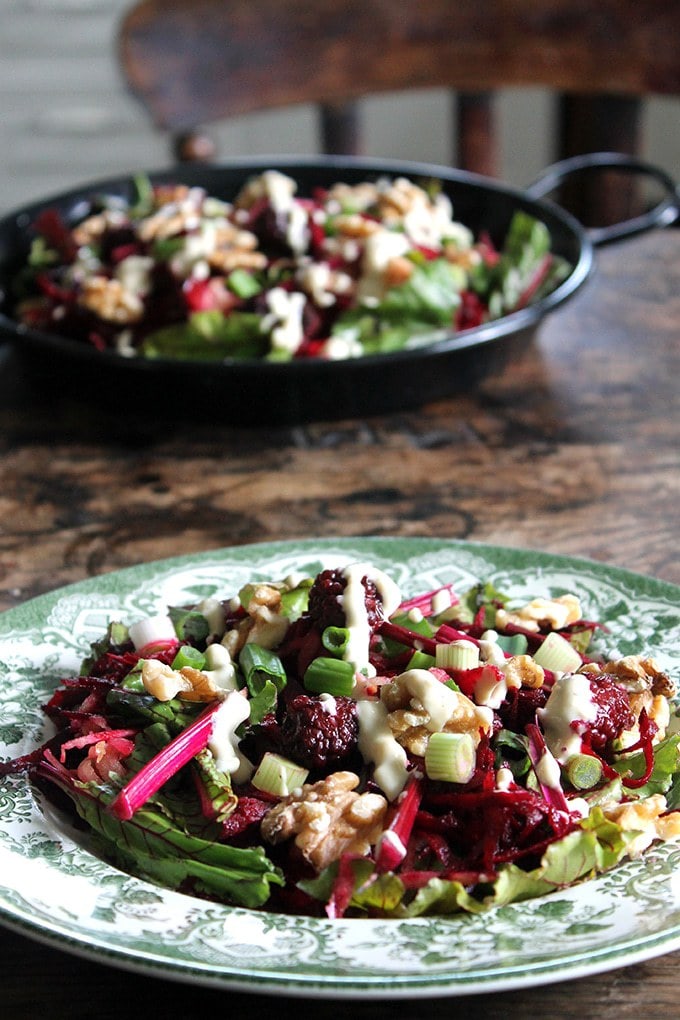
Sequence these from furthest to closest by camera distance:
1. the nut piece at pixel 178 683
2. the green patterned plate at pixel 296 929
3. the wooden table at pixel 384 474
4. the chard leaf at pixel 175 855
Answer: the wooden table at pixel 384 474 → the nut piece at pixel 178 683 → the chard leaf at pixel 175 855 → the green patterned plate at pixel 296 929

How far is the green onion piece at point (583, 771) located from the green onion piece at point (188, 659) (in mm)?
256

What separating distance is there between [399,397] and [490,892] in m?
0.84

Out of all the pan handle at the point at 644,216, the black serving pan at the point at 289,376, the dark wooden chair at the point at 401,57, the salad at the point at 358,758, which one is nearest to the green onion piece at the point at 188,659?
the salad at the point at 358,758

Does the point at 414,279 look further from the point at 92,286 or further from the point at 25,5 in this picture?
the point at 25,5

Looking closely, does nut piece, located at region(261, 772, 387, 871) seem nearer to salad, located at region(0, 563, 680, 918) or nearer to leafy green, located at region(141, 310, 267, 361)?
salad, located at region(0, 563, 680, 918)

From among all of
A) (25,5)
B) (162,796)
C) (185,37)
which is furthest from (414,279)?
(25,5)

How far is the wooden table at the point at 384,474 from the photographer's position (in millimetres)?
1390

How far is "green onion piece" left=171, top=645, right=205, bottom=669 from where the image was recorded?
930mm

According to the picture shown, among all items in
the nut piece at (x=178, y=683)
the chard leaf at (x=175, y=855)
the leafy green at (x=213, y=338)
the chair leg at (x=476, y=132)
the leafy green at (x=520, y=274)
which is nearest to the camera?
the chard leaf at (x=175, y=855)

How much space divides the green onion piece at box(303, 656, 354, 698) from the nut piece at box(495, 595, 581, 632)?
18 centimetres

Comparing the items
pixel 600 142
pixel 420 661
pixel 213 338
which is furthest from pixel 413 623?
pixel 600 142

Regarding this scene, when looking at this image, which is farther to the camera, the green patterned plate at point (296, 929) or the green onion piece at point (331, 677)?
the green onion piece at point (331, 677)

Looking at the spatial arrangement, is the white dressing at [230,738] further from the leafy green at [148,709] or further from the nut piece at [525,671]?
the nut piece at [525,671]

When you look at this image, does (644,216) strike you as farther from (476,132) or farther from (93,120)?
(93,120)
